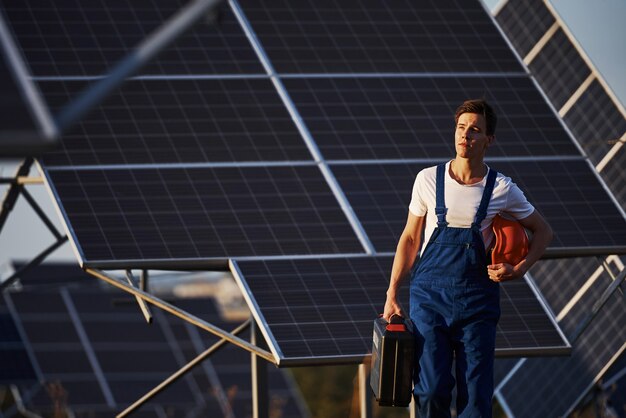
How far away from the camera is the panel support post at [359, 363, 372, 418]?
14.0 m

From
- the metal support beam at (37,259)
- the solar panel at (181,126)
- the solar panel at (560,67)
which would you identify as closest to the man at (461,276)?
the solar panel at (181,126)

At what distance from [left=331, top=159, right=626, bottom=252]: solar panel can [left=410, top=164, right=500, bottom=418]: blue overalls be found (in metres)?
7.25

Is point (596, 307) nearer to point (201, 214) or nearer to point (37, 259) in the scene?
point (201, 214)

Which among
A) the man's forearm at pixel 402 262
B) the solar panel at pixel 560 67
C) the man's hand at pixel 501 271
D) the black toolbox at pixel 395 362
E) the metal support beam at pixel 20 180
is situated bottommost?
the black toolbox at pixel 395 362

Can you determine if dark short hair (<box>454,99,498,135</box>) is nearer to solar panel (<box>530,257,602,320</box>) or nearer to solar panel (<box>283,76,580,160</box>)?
solar panel (<box>283,76,580,160</box>)

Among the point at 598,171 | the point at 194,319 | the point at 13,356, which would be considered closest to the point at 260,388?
the point at 194,319

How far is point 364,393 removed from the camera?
46.0 feet

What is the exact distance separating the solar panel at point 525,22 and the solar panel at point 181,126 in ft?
17.6

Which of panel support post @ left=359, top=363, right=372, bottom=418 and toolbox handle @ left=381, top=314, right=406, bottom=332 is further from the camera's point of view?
panel support post @ left=359, top=363, right=372, bottom=418

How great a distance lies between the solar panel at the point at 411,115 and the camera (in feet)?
54.0

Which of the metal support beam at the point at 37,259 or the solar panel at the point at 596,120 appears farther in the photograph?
the solar panel at the point at 596,120

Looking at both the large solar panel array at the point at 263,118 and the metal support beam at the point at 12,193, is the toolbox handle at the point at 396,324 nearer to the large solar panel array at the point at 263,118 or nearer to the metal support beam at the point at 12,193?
the large solar panel array at the point at 263,118

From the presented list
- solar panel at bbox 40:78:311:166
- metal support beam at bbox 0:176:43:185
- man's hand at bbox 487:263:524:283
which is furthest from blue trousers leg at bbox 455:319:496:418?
metal support beam at bbox 0:176:43:185

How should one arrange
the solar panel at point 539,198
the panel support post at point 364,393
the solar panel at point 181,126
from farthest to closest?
the solar panel at point 181,126 → the solar panel at point 539,198 → the panel support post at point 364,393
